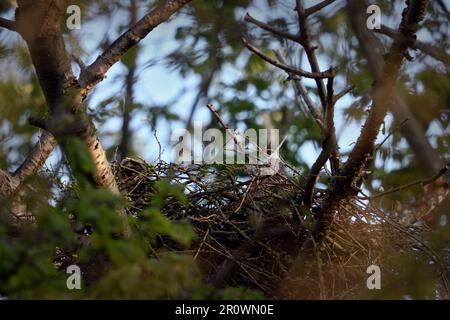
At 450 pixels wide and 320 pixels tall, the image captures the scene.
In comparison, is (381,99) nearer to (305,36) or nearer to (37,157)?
(305,36)

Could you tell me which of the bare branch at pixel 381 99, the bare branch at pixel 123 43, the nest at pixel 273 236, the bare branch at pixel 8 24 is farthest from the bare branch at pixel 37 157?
the bare branch at pixel 381 99

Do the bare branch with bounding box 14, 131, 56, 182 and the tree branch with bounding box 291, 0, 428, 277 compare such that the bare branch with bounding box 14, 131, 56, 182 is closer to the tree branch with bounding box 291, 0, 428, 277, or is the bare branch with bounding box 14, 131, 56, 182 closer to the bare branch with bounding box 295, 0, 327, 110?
the tree branch with bounding box 291, 0, 428, 277

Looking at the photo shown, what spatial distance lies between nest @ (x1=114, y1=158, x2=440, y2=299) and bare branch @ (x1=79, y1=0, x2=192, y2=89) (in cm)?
76

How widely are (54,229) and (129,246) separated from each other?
0.25 m

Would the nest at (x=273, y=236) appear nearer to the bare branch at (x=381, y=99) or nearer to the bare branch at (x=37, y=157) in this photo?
the bare branch at (x=381, y=99)

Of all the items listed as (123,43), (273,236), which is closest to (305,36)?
(123,43)

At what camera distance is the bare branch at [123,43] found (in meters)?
3.64

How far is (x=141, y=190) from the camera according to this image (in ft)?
14.2

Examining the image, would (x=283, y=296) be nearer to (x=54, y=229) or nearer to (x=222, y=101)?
(x=54, y=229)

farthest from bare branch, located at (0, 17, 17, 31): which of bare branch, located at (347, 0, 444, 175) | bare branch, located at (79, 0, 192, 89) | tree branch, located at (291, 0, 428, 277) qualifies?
bare branch, located at (347, 0, 444, 175)

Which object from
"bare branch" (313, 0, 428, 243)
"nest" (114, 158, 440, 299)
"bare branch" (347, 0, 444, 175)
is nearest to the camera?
"bare branch" (313, 0, 428, 243)

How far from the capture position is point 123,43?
12.3 ft

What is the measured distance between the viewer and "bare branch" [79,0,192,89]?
364 centimetres
